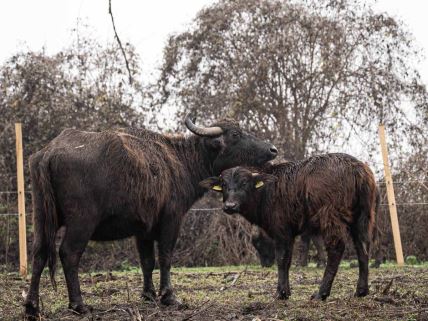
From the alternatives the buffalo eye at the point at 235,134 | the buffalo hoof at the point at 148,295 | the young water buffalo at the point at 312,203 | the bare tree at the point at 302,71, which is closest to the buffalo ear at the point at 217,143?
the buffalo eye at the point at 235,134

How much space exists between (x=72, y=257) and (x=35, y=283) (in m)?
0.49

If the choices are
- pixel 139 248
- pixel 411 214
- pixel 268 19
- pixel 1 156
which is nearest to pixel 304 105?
pixel 268 19

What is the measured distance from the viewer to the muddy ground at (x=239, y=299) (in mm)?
7766

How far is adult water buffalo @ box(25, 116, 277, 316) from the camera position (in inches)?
327

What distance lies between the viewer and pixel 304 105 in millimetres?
20688

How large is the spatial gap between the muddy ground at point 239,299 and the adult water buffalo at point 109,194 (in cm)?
48

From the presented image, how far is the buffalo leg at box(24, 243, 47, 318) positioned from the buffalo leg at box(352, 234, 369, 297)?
149 inches

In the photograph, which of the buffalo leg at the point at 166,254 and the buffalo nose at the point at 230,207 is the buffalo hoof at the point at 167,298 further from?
the buffalo nose at the point at 230,207

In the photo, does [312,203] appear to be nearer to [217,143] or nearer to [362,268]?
[362,268]

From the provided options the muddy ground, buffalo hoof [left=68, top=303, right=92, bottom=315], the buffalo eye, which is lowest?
the muddy ground

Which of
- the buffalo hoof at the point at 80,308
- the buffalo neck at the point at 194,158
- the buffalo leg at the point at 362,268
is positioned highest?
the buffalo neck at the point at 194,158

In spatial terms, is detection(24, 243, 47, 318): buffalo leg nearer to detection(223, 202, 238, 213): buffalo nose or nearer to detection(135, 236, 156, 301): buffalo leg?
detection(135, 236, 156, 301): buffalo leg

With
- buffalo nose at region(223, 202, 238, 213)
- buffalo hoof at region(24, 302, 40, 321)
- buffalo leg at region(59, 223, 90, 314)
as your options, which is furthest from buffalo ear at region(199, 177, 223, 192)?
buffalo hoof at region(24, 302, 40, 321)

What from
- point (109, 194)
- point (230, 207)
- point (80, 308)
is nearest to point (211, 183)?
point (230, 207)
